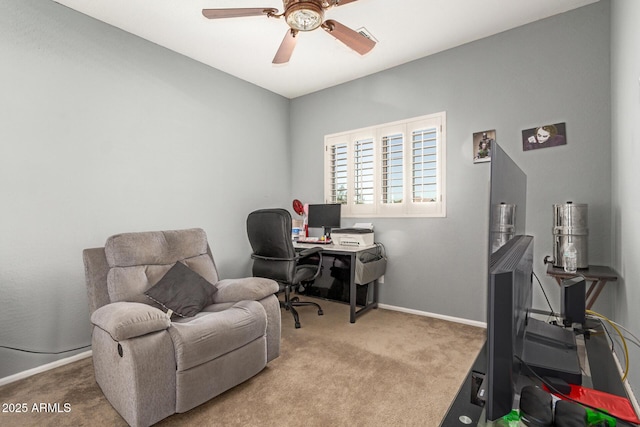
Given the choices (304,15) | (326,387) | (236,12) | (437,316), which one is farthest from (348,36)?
(437,316)

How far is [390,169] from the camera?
11.5ft

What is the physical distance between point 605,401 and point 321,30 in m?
2.90

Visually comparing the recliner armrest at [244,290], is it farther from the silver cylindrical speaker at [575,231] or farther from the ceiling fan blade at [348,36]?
the silver cylindrical speaker at [575,231]

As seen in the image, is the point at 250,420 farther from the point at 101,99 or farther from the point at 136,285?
the point at 101,99

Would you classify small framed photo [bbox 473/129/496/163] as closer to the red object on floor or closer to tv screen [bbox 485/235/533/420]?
the red object on floor

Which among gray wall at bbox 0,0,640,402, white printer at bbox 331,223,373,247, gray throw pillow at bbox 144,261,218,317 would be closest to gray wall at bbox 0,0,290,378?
gray wall at bbox 0,0,640,402

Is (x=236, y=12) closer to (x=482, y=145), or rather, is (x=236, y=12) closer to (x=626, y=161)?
(x=482, y=145)

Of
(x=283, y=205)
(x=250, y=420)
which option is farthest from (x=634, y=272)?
(x=283, y=205)

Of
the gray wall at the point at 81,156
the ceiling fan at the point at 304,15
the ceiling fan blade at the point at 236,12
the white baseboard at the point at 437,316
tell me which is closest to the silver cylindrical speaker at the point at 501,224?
the ceiling fan at the point at 304,15

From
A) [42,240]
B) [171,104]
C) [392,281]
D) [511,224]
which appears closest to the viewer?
[511,224]

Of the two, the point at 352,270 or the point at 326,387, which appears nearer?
the point at 326,387

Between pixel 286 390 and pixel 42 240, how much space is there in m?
2.02

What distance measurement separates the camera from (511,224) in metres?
1.01

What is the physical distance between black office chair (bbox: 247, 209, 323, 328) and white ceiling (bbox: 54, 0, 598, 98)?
159 centimetres
